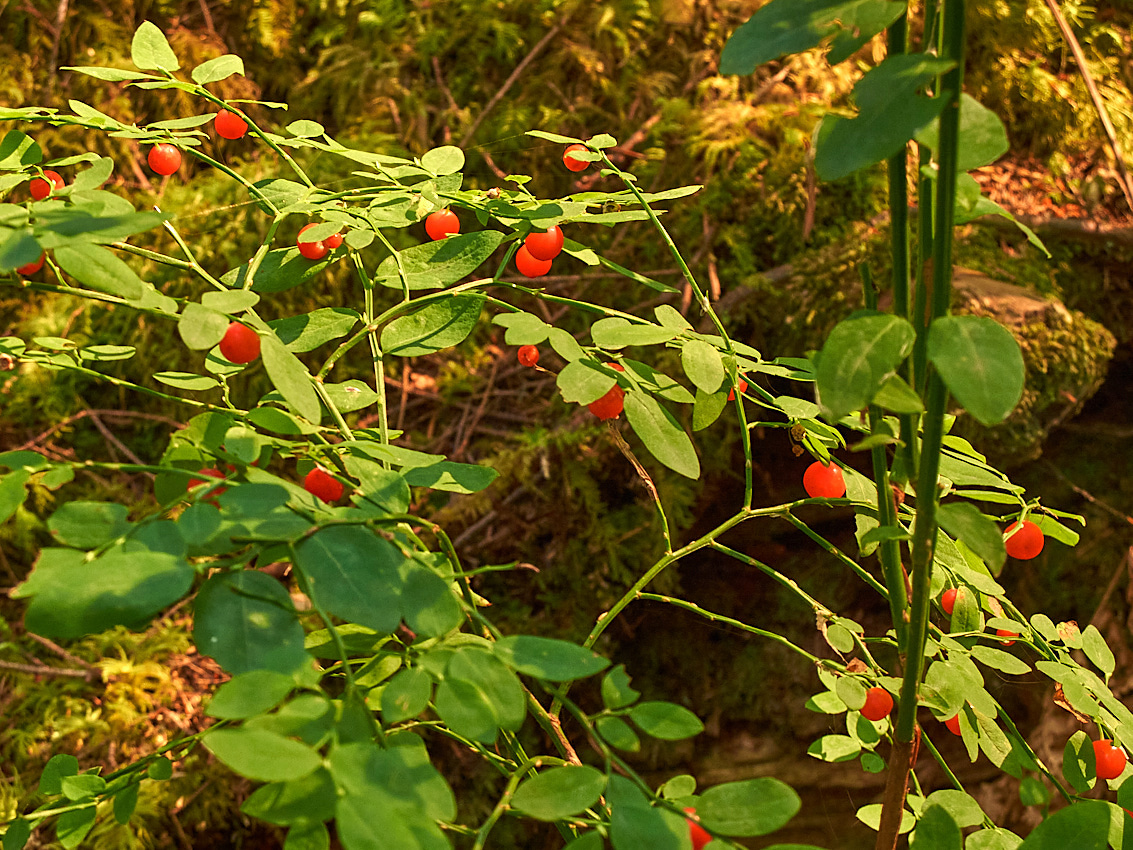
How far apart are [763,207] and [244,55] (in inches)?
54.8

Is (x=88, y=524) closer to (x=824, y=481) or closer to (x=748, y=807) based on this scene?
(x=748, y=807)

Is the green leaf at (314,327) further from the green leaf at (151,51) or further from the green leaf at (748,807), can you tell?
the green leaf at (748,807)

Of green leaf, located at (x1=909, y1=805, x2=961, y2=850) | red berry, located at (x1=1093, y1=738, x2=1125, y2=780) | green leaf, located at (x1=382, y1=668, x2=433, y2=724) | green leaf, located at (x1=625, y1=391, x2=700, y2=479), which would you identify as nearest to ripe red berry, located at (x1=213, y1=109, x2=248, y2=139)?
green leaf, located at (x1=625, y1=391, x2=700, y2=479)

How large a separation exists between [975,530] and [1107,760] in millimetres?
390

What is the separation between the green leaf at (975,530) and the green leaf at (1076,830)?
18 centimetres

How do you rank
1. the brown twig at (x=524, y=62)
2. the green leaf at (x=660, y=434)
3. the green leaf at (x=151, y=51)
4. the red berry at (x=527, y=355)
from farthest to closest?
1. the brown twig at (x=524, y=62)
2. the red berry at (x=527, y=355)
3. the green leaf at (x=151, y=51)
4. the green leaf at (x=660, y=434)

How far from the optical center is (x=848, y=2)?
1.33 ft

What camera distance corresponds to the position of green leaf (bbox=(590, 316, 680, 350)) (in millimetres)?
642

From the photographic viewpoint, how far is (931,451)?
0.47 metres

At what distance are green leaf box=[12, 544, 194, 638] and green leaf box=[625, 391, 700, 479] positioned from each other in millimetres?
336

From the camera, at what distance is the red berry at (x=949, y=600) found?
28.2 inches

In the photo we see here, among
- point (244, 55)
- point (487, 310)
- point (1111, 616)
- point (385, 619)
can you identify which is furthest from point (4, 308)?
point (1111, 616)

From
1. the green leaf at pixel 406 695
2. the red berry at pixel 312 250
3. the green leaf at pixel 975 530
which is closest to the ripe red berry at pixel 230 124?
the red berry at pixel 312 250

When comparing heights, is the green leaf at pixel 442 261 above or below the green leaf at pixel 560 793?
above
